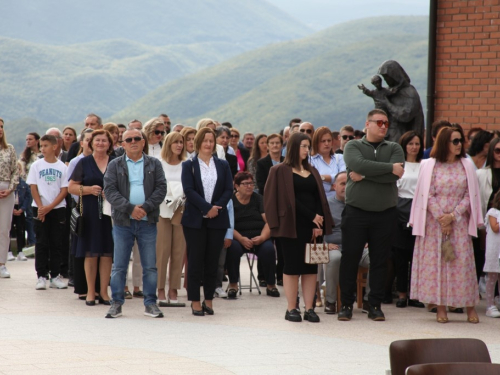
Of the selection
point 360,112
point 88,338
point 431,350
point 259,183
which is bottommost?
point 88,338

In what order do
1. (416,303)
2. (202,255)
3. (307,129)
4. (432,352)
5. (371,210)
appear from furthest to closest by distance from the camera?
1. (307,129)
2. (416,303)
3. (202,255)
4. (371,210)
5. (432,352)

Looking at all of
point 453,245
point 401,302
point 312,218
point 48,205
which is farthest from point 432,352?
point 48,205

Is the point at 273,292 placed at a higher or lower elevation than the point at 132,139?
lower

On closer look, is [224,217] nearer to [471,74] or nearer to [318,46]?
[471,74]

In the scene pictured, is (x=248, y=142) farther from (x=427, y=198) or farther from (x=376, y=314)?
(x=376, y=314)

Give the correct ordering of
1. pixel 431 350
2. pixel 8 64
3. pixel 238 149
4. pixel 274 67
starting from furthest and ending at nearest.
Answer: pixel 274 67 → pixel 8 64 → pixel 238 149 → pixel 431 350

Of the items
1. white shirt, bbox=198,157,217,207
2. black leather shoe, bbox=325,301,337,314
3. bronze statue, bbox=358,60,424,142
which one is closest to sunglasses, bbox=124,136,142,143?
white shirt, bbox=198,157,217,207

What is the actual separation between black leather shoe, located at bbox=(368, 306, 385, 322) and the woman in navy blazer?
1812mm

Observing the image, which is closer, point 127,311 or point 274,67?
point 127,311

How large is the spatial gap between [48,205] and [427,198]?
5058 millimetres

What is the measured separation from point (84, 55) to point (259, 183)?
76272mm

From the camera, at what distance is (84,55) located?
85.6 metres

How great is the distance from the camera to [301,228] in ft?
30.9

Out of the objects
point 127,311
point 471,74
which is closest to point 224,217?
point 127,311
